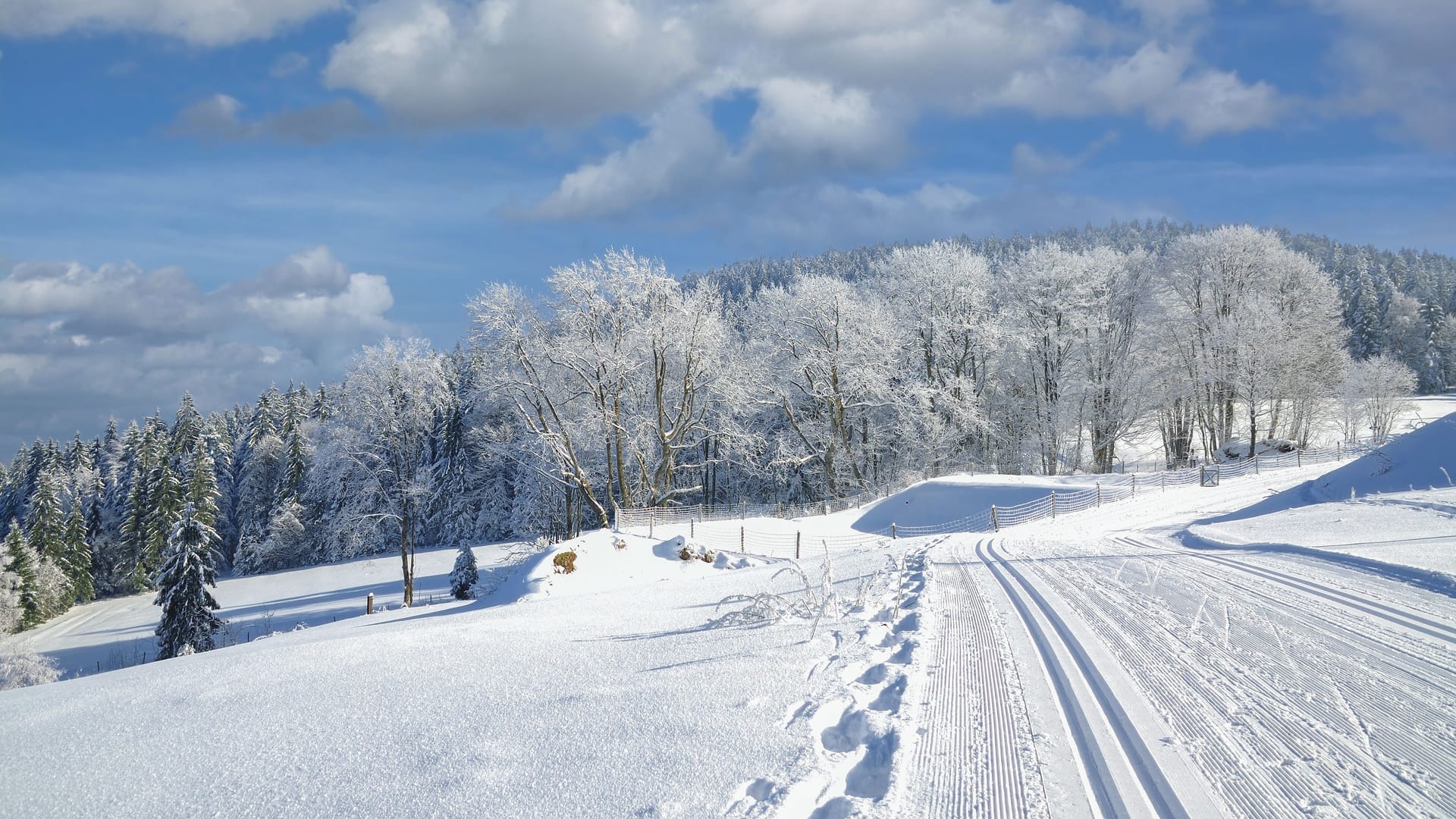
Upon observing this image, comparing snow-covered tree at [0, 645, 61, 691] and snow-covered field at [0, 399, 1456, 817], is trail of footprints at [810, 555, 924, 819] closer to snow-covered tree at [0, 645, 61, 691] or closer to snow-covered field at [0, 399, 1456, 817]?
snow-covered field at [0, 399, 1456, 817]

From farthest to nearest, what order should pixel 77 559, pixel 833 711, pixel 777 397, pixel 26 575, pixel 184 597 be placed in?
pixel 77 559
pixel 26 575
pixel 777 397
pixel 184 597
pixel 833 711

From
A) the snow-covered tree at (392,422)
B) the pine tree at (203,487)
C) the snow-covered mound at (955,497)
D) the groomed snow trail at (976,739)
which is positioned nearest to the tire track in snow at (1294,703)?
the groomed snow trail at (976,739)

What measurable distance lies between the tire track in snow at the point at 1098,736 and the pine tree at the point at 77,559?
58.6 m

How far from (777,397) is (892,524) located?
479 inches

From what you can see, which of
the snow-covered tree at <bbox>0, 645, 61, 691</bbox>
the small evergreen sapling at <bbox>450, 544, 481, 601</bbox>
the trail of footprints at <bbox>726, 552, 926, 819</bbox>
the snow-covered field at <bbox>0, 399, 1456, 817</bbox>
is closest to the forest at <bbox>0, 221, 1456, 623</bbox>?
the small evergreen sapling at <bbox>450, 544, 481, 601</bbox>

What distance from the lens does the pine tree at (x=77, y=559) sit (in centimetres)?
4594

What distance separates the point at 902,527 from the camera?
28.9 meters

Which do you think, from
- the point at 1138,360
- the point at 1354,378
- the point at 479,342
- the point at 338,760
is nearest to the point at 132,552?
the point at 479,342

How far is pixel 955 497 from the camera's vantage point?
29.5 m

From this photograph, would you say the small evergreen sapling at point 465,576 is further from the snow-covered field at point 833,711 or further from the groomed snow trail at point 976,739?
the groomed snow trail at point 976,739

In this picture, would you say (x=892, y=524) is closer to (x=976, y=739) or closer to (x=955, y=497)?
(x=955, y=497)

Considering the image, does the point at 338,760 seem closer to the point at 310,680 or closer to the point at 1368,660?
the point at 310,680

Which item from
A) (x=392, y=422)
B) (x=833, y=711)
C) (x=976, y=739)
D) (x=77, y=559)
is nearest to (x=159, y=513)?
(x=77, y=559)

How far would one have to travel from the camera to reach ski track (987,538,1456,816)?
3.63 metres
